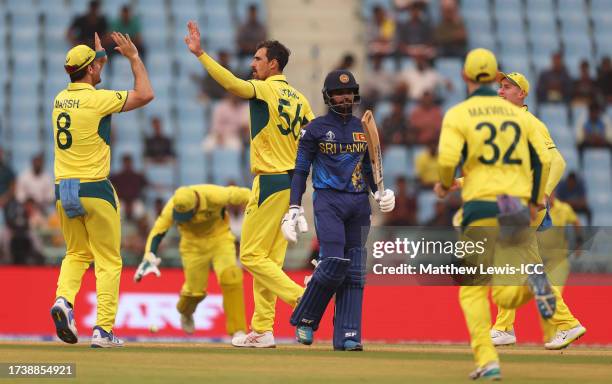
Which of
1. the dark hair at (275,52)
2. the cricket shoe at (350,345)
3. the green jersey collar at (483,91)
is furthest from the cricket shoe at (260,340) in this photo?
the green jersey collar at (483,91)

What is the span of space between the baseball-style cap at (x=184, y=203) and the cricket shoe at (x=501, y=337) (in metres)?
3.67

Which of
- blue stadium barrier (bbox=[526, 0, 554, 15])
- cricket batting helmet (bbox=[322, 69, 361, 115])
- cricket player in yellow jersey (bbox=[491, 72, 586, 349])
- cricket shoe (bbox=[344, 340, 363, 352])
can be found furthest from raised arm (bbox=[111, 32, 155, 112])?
blue stadium barrier (bbox=[526, 0, 554, 15])

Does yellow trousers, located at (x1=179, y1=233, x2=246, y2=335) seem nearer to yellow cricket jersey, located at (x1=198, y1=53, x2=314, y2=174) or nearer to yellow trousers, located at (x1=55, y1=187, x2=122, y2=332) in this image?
yellow cricket jersey, located at (x1=198, y1=53, x2=314, y2=174)

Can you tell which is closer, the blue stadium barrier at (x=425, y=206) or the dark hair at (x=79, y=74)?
the dark hair at (x=79, y=74)

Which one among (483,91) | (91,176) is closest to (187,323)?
(91,176)

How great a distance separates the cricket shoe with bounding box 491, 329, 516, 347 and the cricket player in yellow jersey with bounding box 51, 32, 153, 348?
11.9ft

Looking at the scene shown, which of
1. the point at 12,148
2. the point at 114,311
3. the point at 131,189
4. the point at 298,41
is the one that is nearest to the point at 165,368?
the point at 114,311

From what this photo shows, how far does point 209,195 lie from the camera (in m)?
14.8

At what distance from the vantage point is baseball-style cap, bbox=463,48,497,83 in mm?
9445

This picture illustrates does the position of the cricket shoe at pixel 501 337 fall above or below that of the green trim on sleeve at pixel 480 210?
below

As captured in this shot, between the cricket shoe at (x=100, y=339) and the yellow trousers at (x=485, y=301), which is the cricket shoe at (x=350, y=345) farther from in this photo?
the yellow trousers at (x=485, y=301)

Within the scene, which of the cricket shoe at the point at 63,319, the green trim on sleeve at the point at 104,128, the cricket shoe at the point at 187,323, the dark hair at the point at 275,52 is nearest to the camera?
the cricket shoe at the point at 63,319

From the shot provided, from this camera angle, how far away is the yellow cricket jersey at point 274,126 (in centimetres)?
1220

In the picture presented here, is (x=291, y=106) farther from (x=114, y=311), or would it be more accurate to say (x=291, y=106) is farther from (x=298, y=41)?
(x=298, y=41)
